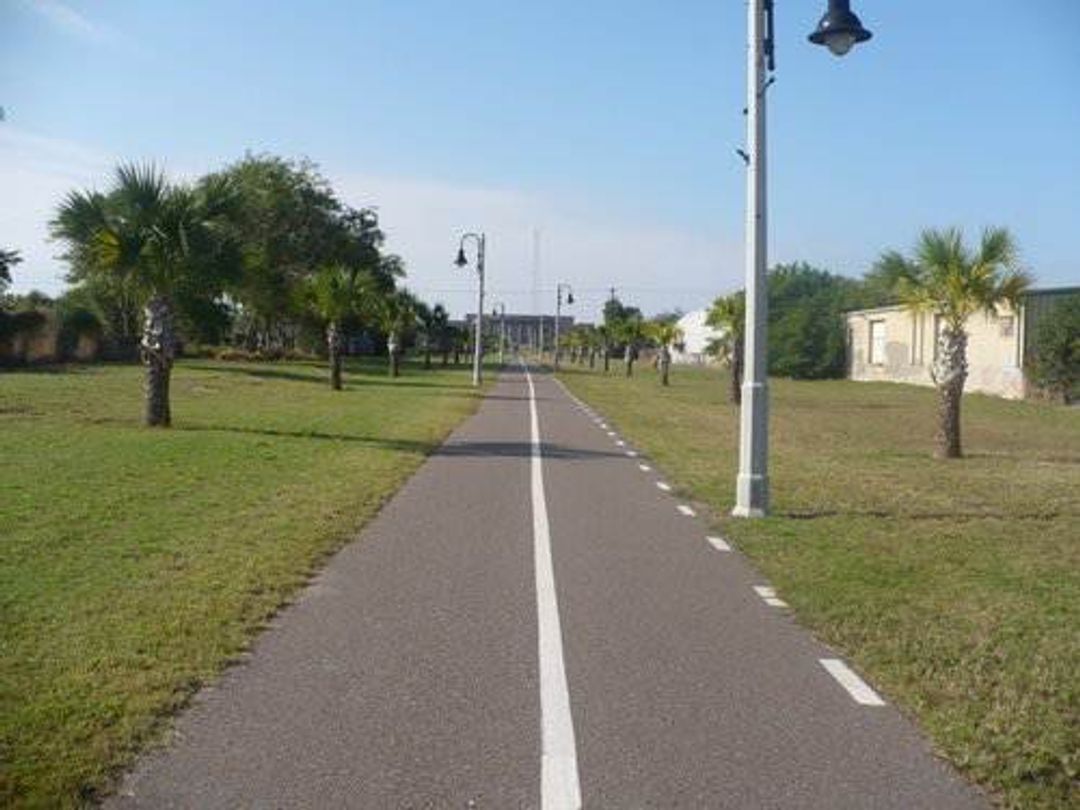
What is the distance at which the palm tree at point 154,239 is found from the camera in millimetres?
23453

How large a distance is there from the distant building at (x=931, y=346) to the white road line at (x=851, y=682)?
1038 inches

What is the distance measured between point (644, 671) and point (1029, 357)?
4600 cm

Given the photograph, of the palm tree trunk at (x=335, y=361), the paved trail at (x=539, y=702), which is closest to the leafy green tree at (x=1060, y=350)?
the palm tree trunk at (x=335, y=361)

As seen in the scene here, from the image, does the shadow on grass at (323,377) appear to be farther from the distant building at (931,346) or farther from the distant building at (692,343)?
the distant building at (692,343)

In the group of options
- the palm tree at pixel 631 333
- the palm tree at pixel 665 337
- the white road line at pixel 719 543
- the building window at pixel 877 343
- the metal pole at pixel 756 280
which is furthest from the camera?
the palm tree at pixel 631 333

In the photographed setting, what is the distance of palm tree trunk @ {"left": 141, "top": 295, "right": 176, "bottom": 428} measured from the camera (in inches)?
939

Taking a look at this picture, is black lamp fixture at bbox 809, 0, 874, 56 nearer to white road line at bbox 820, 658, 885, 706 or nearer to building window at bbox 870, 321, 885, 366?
white road line at bbox 820, 658, 885, 706

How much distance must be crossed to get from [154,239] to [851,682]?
63.2ft

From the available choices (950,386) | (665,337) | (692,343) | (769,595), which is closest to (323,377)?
(665,337)

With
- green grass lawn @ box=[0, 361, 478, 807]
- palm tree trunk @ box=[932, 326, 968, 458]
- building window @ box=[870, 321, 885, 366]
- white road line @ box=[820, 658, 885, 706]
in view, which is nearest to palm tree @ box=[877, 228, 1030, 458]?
palm tree trunk @ box=[932, 326, 968, 458]

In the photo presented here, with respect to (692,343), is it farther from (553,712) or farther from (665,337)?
(553,712)

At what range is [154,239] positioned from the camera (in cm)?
2341

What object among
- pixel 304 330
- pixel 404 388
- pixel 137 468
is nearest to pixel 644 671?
pixel 137 468

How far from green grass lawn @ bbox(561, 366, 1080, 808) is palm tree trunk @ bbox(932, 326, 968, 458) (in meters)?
0.42
